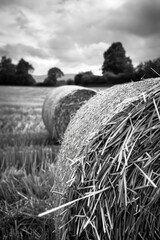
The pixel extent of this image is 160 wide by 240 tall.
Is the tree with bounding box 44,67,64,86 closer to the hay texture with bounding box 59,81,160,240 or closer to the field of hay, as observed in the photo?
the field of hay

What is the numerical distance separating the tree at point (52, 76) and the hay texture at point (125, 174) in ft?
100

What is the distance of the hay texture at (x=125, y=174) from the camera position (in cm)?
150

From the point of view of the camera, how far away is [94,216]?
155 centimetres

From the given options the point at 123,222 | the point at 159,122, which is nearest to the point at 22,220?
the point at 123,222

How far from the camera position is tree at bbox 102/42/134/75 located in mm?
32388

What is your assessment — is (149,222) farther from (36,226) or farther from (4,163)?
(4,163)

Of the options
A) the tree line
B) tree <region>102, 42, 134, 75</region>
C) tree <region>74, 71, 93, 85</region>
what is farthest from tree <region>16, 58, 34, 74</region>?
tree <region>74, 71, 93, 85</region>

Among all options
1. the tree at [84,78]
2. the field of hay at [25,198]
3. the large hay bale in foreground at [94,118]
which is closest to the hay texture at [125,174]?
the large hay bale in foreground at [94,118]

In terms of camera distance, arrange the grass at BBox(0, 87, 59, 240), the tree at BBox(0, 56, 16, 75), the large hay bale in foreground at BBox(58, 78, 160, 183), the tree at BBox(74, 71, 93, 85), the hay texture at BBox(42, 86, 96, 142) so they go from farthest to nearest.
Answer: the tree at BBox(0, 56, 16, 75)
the tree at BBox(74, 71, 93, 85)
the hay texture at BBox(42, 86, 96, 142)
the grass at BBox(0, 87, 59, 240)
the large hay bale in foreground at BBox(58, 78, 160, 183)

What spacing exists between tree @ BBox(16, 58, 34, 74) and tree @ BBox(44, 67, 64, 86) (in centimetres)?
756

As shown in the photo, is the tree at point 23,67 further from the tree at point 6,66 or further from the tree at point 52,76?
the tree at point 52,76

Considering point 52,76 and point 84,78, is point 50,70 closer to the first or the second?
point 52,76

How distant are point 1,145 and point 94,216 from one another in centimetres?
337

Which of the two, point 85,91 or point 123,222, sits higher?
point 85,91
